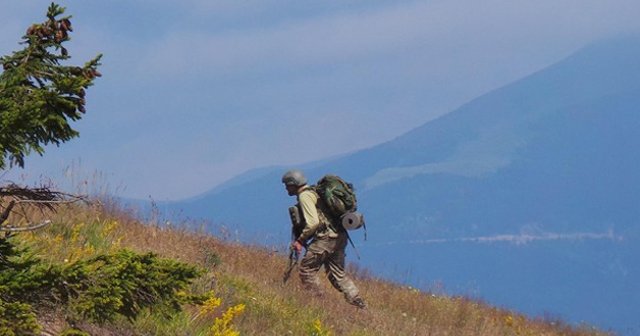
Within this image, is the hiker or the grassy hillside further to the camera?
the hiker

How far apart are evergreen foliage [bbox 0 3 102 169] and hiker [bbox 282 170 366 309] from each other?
7.22 meters

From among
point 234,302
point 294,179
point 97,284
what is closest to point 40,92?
point 97,284

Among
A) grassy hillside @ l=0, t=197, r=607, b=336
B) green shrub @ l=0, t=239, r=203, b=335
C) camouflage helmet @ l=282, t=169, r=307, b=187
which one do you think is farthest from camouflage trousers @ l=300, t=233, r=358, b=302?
green shrub @ l=0, t=239, r=203, b=335

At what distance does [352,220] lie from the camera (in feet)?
37.5

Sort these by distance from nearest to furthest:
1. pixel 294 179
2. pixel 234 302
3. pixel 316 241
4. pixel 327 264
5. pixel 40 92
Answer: pixel 40 92 → pixel 234 302 → pixel 294 179 → pixel 316 241 → pixel 327 264

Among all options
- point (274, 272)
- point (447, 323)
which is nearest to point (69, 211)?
point (274, 272)

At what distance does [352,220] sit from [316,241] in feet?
1.89

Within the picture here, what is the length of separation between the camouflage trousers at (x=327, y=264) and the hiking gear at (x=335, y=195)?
0.40 metres

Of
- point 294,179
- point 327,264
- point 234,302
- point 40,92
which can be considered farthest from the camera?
point 327,264

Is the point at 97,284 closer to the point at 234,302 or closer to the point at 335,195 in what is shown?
the point at 234,302

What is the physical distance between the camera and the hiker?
11336 millimetres

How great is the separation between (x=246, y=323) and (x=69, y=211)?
10.7 ft

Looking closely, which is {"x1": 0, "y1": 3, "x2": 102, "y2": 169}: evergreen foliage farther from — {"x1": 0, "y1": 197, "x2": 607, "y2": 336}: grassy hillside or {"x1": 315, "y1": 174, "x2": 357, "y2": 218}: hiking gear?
{"x1": 315, "y1": 174, "x2": 357, "y2": 218}: hiking gear

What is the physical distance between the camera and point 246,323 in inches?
315
